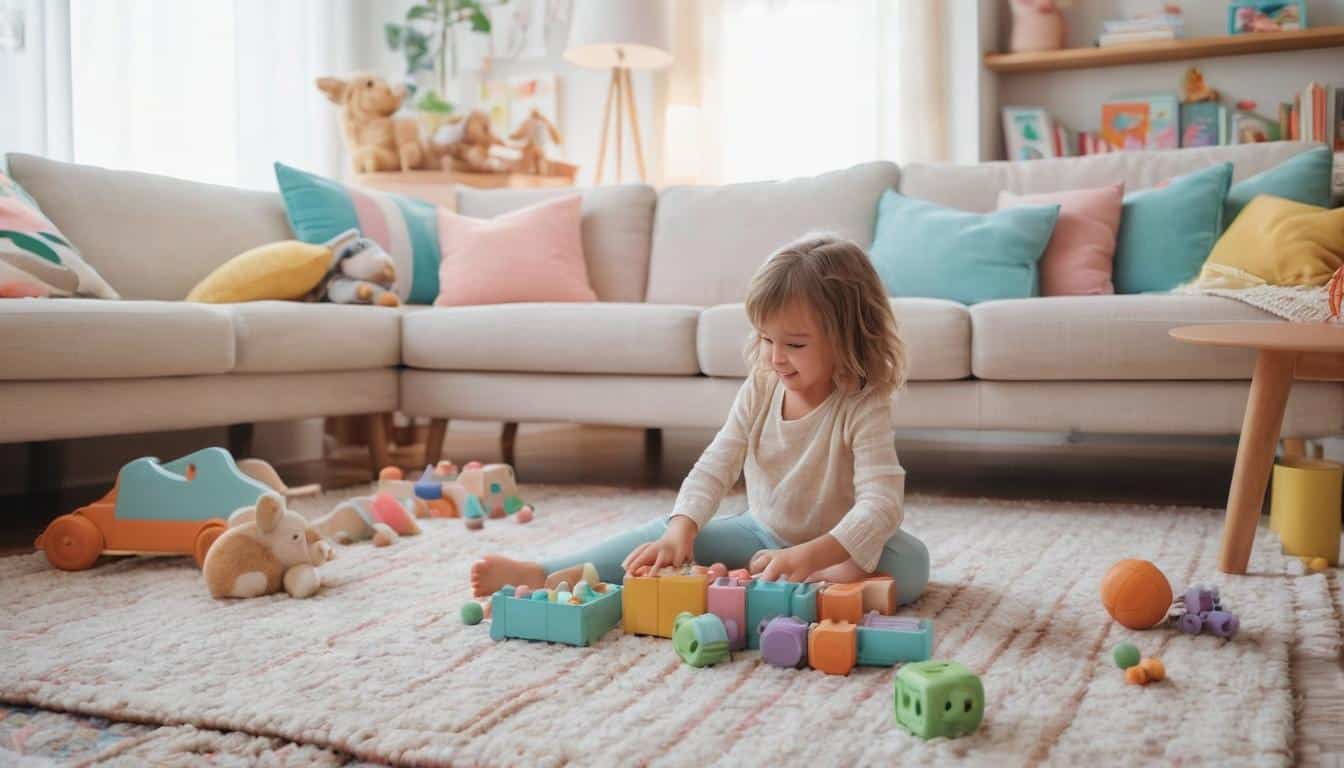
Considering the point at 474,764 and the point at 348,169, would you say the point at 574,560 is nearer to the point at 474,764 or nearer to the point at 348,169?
the point at 474,764

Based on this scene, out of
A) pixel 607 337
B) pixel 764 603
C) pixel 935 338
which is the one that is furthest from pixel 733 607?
pixel 607 337

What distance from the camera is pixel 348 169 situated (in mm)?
4691

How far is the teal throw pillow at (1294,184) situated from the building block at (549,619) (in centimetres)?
208

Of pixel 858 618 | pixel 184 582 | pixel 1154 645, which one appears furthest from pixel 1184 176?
pixel 184 582

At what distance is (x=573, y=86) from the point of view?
16.3 ft

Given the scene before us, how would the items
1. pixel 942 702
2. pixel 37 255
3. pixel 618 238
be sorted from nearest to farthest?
pixel 942 702 → pixel 37 255 → pixel 618 238

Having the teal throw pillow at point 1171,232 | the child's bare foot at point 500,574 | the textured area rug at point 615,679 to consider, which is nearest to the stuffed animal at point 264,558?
the textured area rug at point 615,679

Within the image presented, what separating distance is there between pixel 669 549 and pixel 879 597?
0.89 ft

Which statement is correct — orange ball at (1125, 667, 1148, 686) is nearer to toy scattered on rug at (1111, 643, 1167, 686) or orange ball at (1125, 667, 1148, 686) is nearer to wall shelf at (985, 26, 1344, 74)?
toy scattered on rug at (1111, 643, 1167, 686)

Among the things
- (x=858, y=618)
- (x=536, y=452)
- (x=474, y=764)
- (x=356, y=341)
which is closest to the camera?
(x=474, y=764)

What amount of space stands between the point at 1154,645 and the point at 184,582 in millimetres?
→ 1348

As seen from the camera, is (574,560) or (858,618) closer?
(858,618)

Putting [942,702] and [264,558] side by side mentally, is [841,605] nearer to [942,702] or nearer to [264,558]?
[942,702]

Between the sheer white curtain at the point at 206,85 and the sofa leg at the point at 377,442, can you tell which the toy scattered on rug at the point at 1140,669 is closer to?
the sofa leg at the point at 377,442
